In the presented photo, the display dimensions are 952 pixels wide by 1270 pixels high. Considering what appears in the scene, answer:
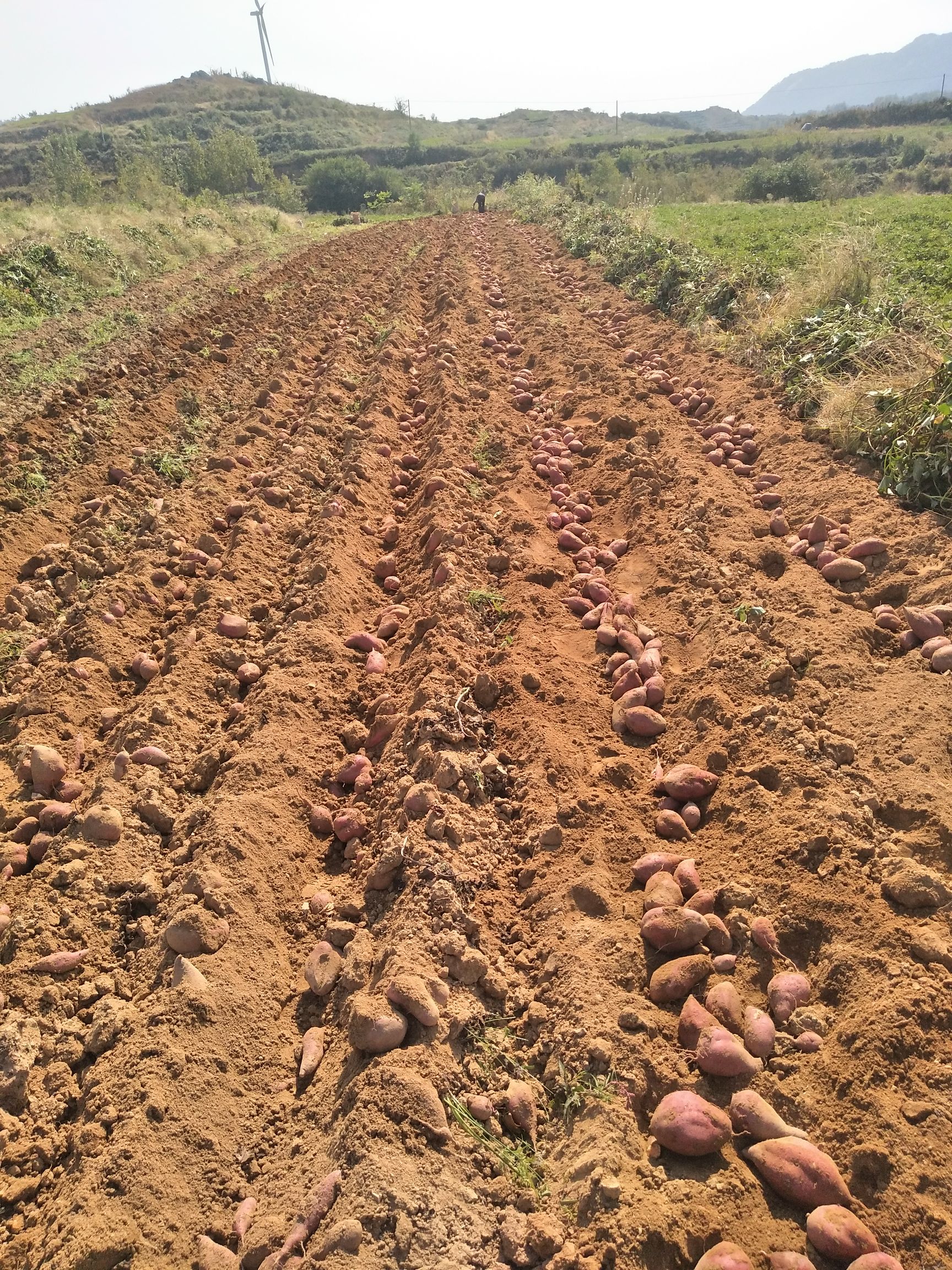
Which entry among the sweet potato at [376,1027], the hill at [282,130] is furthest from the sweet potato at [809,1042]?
the hill at [282,130]

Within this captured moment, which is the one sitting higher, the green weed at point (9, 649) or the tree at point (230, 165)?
the tree at point (230, 165)

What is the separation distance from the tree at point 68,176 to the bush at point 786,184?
20646 mm

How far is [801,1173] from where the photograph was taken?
1938 mm

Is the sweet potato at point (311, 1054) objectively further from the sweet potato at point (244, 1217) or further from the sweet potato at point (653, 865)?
the sweet potato at point (653, 865)

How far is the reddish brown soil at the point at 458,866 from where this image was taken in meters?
2.04

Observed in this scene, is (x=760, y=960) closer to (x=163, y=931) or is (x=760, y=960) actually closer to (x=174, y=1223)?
(x=174, y=1223)

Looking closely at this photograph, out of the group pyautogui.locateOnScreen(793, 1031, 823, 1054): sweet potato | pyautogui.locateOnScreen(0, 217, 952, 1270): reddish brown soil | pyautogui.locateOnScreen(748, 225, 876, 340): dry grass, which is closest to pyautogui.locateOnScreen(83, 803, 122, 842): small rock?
pyautogui.locateOnScreen(0, 217, 952, 1270): reddish brown soil

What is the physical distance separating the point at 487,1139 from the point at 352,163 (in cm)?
3964

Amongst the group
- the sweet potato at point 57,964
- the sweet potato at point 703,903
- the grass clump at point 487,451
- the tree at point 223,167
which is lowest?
the sweet potato at point 57,964

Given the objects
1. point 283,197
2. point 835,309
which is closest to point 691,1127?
point 835,309

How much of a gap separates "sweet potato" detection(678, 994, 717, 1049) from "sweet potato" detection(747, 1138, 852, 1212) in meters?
0.33

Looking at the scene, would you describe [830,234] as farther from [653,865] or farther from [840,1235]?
[840,1235]

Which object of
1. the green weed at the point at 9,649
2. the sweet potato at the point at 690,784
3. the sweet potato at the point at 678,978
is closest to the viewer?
the sweet potato at the point at 678,978

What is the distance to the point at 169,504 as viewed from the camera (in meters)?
5.78
